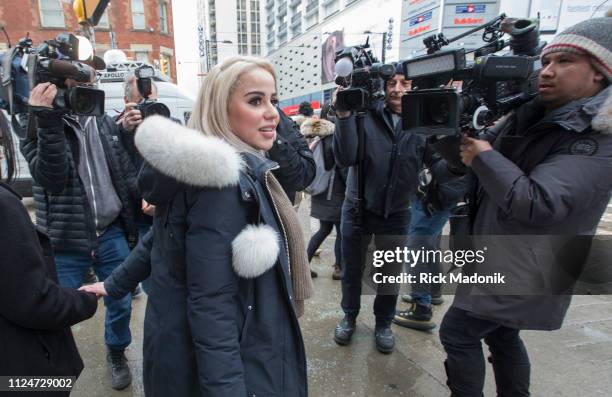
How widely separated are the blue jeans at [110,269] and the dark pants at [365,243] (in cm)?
160

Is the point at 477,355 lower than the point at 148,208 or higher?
lower

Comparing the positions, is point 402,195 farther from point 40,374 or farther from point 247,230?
point 40,374

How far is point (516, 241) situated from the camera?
60.3 inches

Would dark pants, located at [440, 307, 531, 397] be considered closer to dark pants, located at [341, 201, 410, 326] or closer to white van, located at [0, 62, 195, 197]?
dark pants, located at [341, 201, 410, 326]

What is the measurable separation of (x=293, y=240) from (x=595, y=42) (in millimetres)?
1430

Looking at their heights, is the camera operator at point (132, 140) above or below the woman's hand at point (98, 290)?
above

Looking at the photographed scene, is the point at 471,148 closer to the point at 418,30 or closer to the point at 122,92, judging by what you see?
the point at 122,92

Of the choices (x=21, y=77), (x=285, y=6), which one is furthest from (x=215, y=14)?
(x=21, y=77)

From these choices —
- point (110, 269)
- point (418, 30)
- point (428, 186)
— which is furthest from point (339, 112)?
point (418, 30)

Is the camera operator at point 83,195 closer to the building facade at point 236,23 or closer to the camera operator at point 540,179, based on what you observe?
the camera operator at point 540,179

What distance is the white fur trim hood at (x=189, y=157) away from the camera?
1.07 m

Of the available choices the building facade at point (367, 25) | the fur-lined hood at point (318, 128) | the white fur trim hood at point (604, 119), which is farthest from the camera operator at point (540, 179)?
the building facade at point (367, 25)

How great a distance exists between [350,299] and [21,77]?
8.52 ft

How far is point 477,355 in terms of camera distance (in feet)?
5.68
